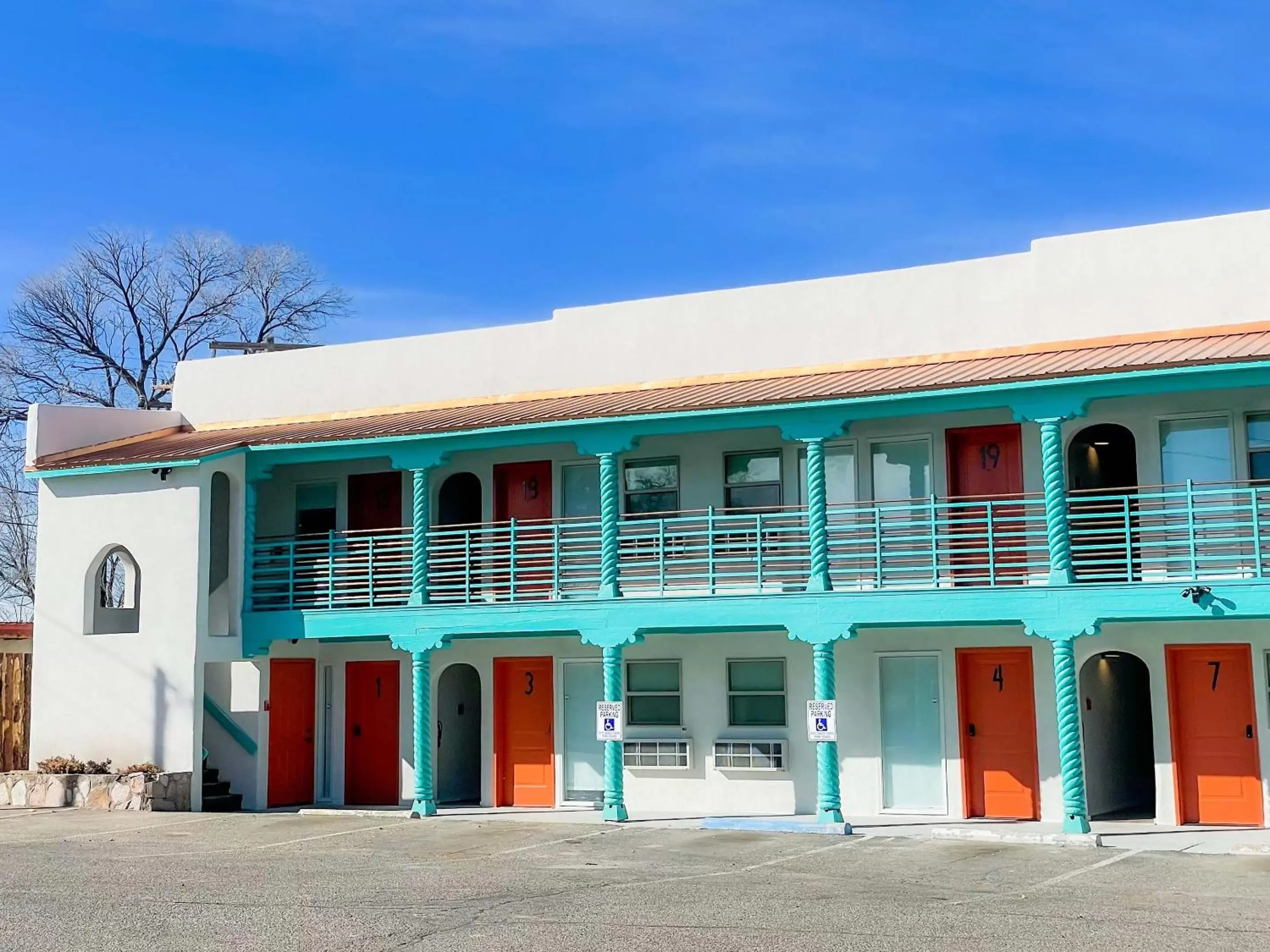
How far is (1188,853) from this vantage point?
53.7 feet

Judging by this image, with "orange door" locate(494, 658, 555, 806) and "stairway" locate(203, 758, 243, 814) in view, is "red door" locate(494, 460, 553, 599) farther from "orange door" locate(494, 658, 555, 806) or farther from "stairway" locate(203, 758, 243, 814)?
"stairway" locate(203, 758, 243, 814)

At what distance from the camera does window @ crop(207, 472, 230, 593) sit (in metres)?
24.2

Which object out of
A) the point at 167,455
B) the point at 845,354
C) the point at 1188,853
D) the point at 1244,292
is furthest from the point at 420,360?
the point at 1188,853

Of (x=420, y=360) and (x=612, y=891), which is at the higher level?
(x=420, y=360)

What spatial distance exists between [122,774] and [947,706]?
11369 mm

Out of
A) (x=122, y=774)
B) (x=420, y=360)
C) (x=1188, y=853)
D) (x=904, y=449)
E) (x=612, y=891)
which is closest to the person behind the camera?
(x=612, y=891)

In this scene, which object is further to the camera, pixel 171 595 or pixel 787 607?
pixel 171 595

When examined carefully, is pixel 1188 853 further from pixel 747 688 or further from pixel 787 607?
pixel 747 688

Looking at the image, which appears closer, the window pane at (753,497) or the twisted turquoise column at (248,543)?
the window pane at (753,497)

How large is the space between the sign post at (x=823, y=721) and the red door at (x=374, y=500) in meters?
7.73

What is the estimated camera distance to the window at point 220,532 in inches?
953

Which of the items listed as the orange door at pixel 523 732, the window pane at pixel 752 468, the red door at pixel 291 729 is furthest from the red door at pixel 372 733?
the window pane at pixel 752 468

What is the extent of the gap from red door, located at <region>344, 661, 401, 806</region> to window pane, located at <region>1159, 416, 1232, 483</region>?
38.2ft

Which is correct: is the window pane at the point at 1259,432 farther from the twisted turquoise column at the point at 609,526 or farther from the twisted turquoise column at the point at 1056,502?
the twisted turquoise column at the point at 609,526
